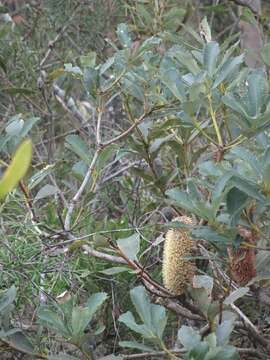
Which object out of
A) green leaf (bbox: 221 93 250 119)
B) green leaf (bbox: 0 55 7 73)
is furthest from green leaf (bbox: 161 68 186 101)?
green leaf (bbox: 0 55 7 73)

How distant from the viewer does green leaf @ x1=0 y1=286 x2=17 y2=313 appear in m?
1.24

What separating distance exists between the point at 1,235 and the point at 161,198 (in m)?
0.44

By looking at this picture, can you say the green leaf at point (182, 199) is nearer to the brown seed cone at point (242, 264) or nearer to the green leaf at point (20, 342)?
the brown seed cone at point (242, 264)

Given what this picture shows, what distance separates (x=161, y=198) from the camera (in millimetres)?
1708

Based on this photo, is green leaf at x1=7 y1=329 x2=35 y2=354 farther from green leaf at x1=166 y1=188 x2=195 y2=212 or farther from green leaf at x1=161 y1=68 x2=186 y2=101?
green leaf at x1=161 y1=68 x2=186 y2=101

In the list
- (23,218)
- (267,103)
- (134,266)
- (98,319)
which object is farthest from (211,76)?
(98,319)

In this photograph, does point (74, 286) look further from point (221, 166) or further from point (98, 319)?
point (221, 166)

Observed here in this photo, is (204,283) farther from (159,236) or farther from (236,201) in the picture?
(159,236)

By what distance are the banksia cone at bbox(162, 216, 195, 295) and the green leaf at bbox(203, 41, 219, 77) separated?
0.28 m

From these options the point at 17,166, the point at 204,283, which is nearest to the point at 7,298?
the point at 204,283

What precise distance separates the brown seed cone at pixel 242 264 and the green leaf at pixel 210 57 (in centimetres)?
33

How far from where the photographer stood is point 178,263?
4.25 feet

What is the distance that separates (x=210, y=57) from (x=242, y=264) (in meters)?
0.39

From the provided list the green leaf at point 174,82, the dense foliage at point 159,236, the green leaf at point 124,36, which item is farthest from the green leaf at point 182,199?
the green leaf at point 124,36
